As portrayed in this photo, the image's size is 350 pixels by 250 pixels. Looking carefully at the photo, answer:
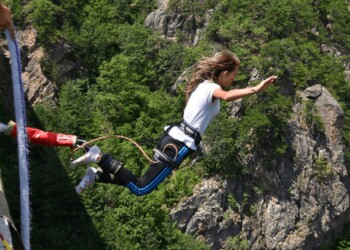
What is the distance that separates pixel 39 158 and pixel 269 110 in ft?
33.1

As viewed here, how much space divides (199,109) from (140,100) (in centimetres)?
1965

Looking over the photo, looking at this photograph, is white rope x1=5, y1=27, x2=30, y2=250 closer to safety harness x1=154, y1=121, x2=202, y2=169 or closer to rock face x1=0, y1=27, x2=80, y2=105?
safety harness x1=154, y1=121, x2=202, y2=169

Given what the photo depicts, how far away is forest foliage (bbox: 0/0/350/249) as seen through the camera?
2062 centimetres

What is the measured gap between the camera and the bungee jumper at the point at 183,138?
5.30 metres

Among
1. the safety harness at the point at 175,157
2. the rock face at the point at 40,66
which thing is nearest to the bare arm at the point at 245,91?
the safety harness at the point at 175,157

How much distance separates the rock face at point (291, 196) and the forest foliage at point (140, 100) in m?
0.69

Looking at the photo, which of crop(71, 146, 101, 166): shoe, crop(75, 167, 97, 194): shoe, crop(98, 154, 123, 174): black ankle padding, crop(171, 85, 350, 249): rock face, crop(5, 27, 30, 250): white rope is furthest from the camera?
crop(171, 85, 350, 249): rock face

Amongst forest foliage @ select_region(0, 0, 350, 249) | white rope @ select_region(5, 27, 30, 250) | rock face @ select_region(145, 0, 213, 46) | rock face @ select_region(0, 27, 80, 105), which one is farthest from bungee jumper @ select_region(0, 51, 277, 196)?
rock face @ select_region(145, 0, 213, 46)

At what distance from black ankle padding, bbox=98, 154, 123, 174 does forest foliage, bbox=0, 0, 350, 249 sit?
13929 millimetres

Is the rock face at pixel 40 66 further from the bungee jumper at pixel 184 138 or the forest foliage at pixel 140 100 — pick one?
the bungee jumper at pixel 184 138

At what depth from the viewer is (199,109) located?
17.3 feet

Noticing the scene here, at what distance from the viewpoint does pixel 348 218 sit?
27891mm

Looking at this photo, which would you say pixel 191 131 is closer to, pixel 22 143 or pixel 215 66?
pixel 215 66

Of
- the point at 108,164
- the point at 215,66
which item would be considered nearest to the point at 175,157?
the point at 108,164
